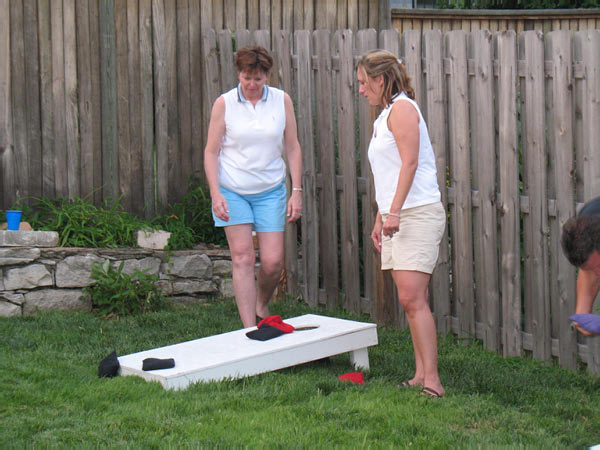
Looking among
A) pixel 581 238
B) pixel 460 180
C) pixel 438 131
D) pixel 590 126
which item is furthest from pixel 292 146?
→ pixel 581 238

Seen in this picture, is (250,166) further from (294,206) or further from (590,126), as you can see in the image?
(590,126)

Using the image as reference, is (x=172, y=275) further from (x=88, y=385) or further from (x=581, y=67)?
(x=581, y=67)

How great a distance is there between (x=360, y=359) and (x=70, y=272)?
263cm

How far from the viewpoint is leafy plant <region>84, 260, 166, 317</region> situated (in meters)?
6.04

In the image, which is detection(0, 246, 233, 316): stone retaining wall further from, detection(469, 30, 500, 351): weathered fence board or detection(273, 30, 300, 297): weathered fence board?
detection(469, 30, 500, 351): weathered fence board

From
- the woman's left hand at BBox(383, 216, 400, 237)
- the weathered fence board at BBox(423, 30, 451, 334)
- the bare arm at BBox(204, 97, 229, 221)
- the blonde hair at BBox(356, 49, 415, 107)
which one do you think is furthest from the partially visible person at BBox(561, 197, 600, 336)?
the bare arm at BBox(204, 97, 229, 221)

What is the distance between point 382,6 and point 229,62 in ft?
5.99

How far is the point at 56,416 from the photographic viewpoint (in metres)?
3.62

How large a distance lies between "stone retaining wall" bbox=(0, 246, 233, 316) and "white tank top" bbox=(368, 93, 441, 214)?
276 cm

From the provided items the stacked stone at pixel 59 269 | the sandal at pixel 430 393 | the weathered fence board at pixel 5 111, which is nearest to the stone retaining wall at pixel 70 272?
the stacked stone at pixel 59 269

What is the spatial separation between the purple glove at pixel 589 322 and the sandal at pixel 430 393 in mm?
1326

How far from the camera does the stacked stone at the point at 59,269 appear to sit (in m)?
6.04

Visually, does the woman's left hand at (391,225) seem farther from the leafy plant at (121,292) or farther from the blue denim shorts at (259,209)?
the leafy plant at (121,292)

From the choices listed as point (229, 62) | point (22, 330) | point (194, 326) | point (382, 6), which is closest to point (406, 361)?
point (194, 326)
